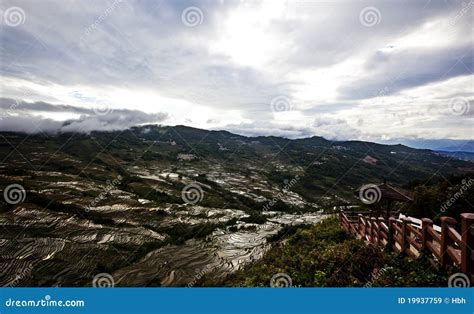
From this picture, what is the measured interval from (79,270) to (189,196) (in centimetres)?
4071

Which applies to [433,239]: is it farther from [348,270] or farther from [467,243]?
[348,270]

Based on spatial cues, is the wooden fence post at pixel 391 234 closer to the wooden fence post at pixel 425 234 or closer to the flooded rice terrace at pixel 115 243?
the wooden fence post at pixel 425 234

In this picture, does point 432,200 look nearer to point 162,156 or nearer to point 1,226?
point 1,226

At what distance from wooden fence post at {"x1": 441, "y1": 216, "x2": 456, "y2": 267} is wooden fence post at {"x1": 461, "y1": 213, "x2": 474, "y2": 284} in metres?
0.59

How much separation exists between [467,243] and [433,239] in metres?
1.88

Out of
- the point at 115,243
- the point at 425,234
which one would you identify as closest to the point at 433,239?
the point at 425,234

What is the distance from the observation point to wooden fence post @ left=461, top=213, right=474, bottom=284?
5.83 m

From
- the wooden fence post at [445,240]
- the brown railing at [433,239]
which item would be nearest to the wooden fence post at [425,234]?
the brown railing at [433,239]

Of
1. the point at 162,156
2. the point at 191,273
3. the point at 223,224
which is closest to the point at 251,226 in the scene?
the point at 223,224

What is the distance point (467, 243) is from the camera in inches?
234

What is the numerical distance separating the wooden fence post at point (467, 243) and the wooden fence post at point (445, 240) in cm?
59

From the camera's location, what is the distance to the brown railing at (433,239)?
19.6 ft

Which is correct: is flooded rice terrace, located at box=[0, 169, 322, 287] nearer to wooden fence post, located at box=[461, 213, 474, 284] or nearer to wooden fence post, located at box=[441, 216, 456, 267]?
wooden fence post, located at box=[441, 216, 456, 267]

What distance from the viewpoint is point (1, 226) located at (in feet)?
69.3
